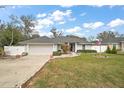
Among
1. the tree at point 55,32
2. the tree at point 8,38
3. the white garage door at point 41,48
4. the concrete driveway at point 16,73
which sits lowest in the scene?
the concrete driveway at point 16,73

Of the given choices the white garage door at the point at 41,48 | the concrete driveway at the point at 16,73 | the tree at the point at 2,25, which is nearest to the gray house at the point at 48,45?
the white garage door at the point at 41,48

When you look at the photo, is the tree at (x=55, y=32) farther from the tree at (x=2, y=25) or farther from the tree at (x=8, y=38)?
the tree at (x=8, y=38)

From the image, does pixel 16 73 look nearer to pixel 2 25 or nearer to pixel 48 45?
pixel 48 45

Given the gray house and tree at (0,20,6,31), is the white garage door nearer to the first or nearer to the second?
the gray house

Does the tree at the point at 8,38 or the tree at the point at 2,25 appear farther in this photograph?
the tree at the point at 2,25

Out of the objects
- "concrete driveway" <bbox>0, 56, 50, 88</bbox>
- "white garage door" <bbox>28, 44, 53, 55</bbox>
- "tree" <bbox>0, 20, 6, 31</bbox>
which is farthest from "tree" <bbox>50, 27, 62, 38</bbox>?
"concrete driveway" <bbox>0, 56, 50, 88</bbox>
